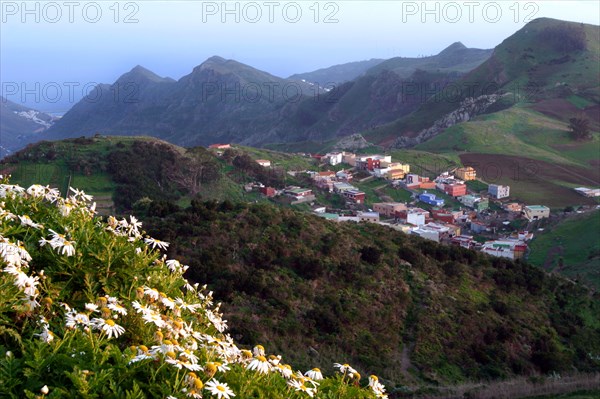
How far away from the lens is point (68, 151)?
147 ft

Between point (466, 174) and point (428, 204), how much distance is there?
31.9 feet

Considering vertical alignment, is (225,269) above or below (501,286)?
above

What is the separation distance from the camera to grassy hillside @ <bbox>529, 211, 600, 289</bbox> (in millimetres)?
29609

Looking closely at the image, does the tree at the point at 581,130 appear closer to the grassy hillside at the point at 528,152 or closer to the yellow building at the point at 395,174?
the grassy hillside at the point at 528,152

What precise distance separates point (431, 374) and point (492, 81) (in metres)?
100.0

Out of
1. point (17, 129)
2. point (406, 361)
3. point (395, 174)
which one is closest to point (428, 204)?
point (395, 174)

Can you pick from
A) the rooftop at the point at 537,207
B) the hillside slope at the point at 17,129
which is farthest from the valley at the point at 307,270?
the hillside slope at the point at 17,129

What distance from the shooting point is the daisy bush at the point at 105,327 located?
2654 millimetres

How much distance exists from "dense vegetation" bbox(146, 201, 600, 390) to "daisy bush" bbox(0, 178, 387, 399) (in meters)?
7.63

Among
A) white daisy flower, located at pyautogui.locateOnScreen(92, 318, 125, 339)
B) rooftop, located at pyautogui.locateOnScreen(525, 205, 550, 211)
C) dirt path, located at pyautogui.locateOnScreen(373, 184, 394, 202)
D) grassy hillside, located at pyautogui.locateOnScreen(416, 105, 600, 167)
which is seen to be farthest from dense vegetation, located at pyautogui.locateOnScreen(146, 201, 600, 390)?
grassy hillside, located at pyautogui.locateOnScreen(416, 105, 600, 167)

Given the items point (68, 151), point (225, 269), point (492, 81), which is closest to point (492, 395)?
point (225, 269)

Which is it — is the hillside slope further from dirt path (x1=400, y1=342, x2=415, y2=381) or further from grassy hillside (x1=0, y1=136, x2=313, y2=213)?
dirt path (x1=400, y1=342, x2=415, y2=381)

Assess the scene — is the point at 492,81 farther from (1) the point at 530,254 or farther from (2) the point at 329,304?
(2) the point at 329,304

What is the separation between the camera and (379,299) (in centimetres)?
1523
